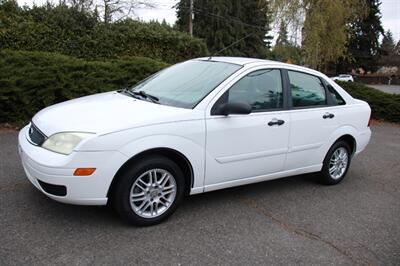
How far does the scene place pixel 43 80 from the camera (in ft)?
24.5

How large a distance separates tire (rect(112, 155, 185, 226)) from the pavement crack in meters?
0.98

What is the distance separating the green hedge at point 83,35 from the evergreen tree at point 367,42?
41.4 metres

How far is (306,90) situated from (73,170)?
301 centimetres

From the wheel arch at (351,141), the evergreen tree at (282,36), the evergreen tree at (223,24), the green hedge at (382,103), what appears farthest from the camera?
the evergreen tree at (223,24)

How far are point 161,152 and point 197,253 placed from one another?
96cm

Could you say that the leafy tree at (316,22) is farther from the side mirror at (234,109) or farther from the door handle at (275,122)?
the side mirror at (234,109)

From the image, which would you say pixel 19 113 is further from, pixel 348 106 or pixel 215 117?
pixel 348 106

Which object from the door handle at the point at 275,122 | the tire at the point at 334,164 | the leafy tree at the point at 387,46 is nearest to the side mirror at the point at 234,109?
the door handle at the point at 275,122

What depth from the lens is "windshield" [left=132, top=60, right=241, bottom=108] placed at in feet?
13.4

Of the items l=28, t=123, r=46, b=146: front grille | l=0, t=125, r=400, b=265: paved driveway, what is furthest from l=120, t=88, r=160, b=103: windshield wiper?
l=0, t=125, r=400, b=265: paved driveway

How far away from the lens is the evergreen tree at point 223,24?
39.9m

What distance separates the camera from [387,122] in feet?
39.2

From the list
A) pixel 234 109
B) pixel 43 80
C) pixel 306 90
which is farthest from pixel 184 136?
pixel 43 80

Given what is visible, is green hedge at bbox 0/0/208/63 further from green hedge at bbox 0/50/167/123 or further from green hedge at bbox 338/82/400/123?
green hedge at bbox 338/82/400/123
